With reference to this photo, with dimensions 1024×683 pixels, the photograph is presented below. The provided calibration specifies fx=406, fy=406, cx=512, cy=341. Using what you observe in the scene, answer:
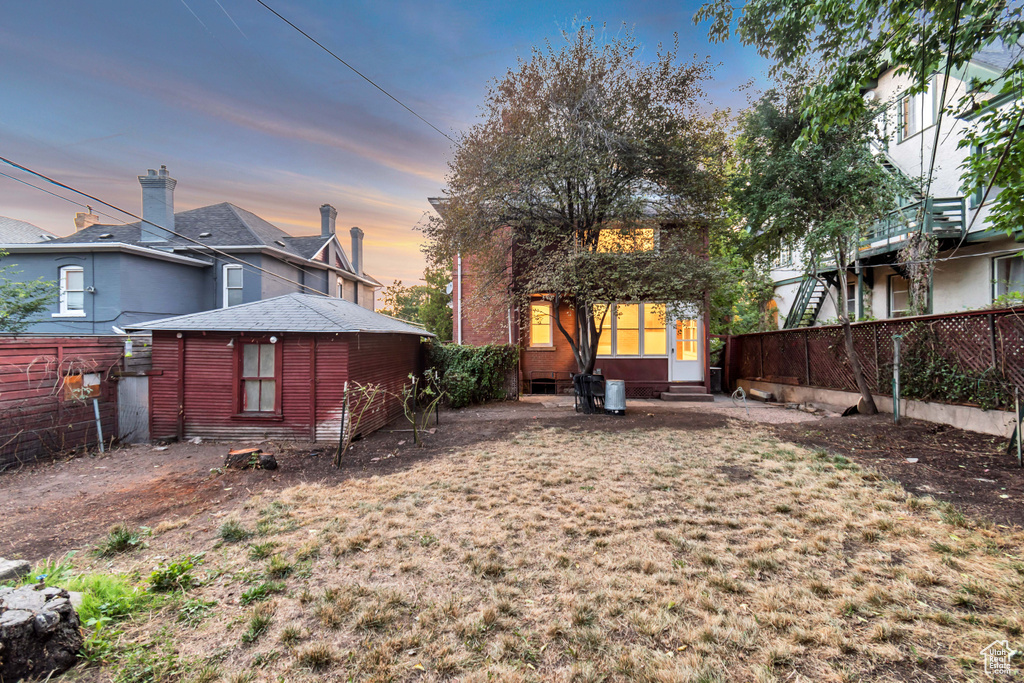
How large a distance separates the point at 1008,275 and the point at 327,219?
977 inches

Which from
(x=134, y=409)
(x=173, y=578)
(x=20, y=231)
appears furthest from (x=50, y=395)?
(x=20, y=231)

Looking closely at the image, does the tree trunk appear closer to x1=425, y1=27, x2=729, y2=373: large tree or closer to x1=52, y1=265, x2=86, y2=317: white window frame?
Result: x1=425, y1=27, x2=729, y2=373: large tree

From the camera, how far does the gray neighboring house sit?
13.4 m

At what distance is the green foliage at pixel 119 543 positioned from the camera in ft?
11.5

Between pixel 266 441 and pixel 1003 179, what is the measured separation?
1150 centimetres

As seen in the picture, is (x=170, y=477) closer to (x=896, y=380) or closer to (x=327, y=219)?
(x=896, y=380)

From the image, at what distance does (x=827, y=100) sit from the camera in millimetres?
5559

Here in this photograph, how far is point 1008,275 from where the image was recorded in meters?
10.0

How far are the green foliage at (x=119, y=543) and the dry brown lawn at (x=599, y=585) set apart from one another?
164 mm

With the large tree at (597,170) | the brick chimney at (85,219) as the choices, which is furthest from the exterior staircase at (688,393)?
the brick chimney at (85,219)

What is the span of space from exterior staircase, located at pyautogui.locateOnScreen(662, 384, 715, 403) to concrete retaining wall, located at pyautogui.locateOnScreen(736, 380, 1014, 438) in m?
2.32

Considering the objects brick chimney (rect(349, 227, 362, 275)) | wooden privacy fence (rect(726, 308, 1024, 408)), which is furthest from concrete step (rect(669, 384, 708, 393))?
brick chimney (rect(349, 227, 362, 275))

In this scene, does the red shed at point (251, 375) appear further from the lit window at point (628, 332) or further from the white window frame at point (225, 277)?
the white window frame at point (225, 277)

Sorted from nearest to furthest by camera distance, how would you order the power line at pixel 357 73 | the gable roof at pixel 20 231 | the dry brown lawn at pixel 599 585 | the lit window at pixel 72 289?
the dry brown lawn at pixel 599 585 → the power line at pixel 357 73 → the lit window at pixel 72 289 → the gable roof at pixel 20 231
